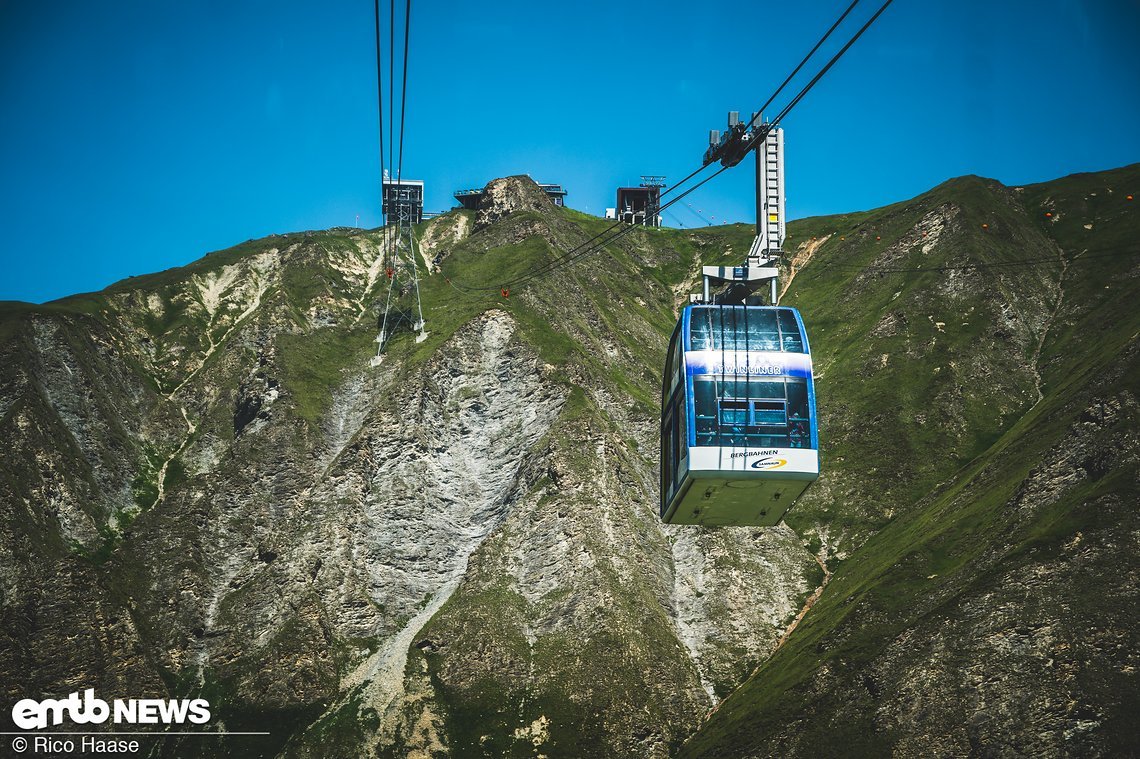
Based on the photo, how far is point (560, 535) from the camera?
148375 mm

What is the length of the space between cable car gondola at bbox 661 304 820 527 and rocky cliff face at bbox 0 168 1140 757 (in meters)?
48.8

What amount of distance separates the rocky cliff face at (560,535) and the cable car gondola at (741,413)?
1921 inches

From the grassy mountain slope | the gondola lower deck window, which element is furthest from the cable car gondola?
the grassy mountain slope

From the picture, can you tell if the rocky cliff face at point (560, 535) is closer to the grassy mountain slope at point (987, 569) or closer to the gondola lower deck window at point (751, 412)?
the grassy mountain slope at point (987, 569)

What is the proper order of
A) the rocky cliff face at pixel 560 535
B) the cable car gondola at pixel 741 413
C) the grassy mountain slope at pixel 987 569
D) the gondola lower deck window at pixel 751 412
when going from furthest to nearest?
1. the rocky cliff face at pixel 560 535
2. the grassy mountain slope at pixel 987 569
3. the gondola lower deck window at pixel 751 412
4. the cable car gondola at pixel 741 413

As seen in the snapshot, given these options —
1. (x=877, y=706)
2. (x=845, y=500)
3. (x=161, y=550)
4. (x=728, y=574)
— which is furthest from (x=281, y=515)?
(x=877, y=706)

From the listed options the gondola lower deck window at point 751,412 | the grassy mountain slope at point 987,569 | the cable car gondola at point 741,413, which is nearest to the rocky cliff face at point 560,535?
the grassy mountain slope at point 987,569

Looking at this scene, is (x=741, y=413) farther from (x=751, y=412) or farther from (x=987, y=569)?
(x=987, y=569)

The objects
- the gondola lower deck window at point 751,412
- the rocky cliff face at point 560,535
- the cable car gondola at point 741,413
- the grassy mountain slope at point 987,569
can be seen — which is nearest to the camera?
the cable car gondola at point 741,413

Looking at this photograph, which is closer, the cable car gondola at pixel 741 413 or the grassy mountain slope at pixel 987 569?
the cable car gondola at pixel 741 413

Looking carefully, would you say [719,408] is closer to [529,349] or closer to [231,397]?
[529,349]

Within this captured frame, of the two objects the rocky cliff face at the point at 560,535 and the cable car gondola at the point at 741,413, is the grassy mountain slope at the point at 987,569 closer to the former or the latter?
the rocky cliff face at the point at 560,535

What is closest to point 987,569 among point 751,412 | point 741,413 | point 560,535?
point 560,535

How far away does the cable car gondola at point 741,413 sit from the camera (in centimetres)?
5775
